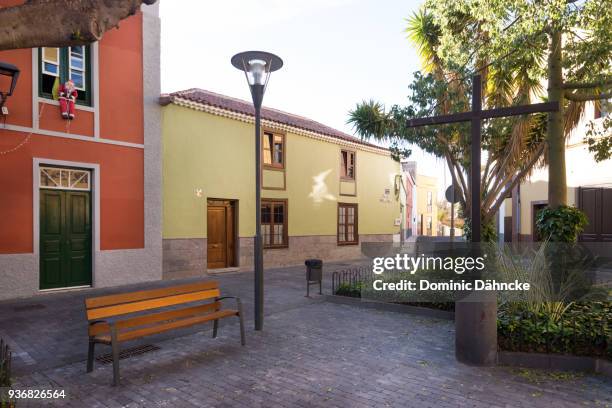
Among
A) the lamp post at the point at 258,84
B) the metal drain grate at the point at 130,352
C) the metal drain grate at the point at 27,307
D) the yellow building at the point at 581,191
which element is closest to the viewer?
the metal drain grate at the point at 130,352

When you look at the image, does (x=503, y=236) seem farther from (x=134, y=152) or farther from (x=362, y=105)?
(x=134, y=152)

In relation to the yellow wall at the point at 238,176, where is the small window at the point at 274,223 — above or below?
below

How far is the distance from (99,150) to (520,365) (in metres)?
10.1

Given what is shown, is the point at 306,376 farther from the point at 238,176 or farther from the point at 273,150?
the point at 273,150

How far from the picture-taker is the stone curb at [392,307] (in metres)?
7.32

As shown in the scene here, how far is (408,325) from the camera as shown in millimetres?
6914

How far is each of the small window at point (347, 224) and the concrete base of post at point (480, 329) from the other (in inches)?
522

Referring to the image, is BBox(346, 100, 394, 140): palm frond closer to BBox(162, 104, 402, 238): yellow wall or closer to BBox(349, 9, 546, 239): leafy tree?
BBox(349, 9, 546, 239): leafy tree

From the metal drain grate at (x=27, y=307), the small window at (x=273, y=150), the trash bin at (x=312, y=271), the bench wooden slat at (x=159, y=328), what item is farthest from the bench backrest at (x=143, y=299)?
the small window at (x=273, y=150)

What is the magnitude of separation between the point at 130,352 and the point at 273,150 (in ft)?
35.0

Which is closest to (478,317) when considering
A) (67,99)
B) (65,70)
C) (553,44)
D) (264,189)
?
(553,44)

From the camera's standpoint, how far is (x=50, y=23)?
349 centimetres

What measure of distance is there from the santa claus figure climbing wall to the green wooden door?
6.05 ft

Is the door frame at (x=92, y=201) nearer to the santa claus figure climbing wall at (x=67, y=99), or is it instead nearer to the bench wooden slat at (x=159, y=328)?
the santa claus figure climbing wall at (x=67, y=99)
